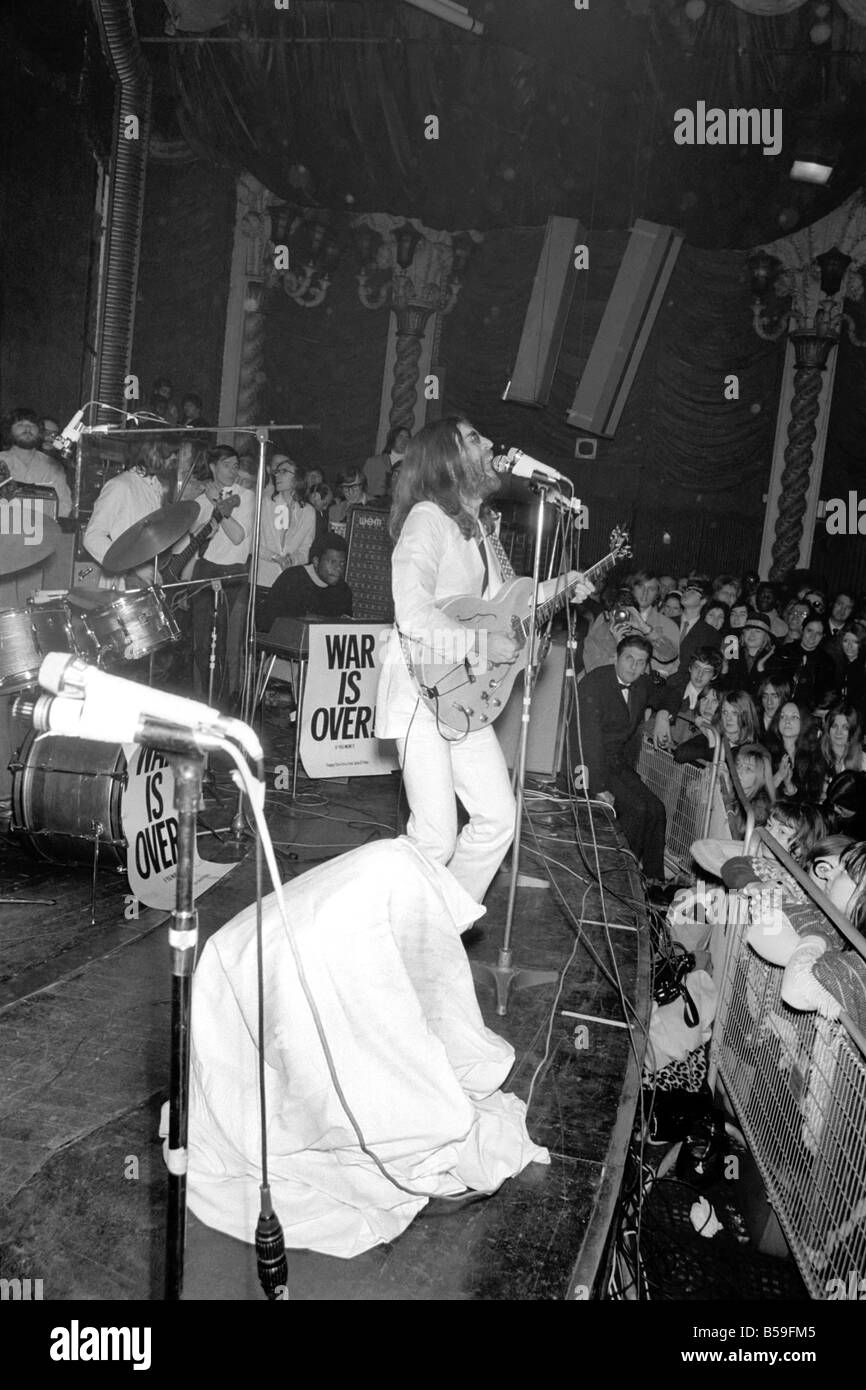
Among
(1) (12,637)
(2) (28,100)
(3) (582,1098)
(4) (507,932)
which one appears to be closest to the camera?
(3) (582,1098)

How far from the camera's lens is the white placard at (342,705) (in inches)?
241

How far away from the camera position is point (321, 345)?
43.1 ft

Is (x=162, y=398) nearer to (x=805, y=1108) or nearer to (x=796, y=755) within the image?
(x=796, y=755)

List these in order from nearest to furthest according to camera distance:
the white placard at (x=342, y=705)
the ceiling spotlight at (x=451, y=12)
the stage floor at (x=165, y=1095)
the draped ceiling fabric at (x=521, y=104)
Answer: the stage floor at (x=165, y=1095)
the white placard at (x=342, y=705)
the draped ceiling fabric at (x=521, y=104)
the ceiling spotlight at (x=451, y=12)

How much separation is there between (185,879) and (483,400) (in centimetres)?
1226

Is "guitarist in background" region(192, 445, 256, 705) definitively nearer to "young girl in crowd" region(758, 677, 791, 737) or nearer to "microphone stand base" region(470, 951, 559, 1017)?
"young girl in crowd" region(758, 677, 791, 737)

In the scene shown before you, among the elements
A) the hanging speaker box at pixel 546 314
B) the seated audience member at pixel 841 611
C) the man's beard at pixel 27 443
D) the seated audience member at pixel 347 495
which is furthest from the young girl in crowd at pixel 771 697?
the hanging speaker box at pixel 546 314

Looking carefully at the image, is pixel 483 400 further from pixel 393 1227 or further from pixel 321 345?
pixel 393 1227

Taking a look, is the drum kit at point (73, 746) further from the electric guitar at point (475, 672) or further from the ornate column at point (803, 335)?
the ornate column at point (803, 335)

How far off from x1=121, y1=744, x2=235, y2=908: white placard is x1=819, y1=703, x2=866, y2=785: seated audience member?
3.59 meters

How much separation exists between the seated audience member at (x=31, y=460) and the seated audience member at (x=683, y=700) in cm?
452

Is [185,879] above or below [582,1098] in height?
above

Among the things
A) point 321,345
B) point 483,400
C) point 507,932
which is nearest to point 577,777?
point 507,932

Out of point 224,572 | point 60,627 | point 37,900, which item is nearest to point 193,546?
point 224,572
